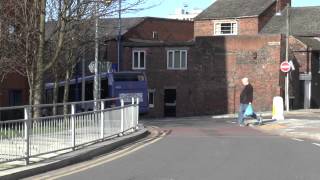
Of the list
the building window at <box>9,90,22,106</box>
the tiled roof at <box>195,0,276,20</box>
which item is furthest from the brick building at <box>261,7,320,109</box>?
the building window at <box>9,90,22,106</box>

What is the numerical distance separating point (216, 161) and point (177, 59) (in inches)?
1538

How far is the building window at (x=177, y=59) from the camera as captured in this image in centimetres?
5216

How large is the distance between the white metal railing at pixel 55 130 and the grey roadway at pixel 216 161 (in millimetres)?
909

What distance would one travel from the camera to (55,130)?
13570mm

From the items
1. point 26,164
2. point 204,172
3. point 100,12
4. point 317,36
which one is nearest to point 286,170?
point 204,172

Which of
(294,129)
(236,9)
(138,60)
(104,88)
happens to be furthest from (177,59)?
(294,129)

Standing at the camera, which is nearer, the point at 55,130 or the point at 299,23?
the point at 55,130

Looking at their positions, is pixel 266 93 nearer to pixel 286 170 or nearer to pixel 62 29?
pixel 62 29

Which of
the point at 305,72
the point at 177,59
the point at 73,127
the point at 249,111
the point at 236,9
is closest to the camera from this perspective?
the point at 73,127

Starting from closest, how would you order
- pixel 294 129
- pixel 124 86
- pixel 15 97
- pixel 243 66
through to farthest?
pixel 294 129
pixel 15 97
pixel 124 86
pixel 243 66

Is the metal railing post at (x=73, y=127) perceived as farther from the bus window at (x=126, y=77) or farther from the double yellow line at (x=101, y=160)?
the bus window at (x=126, y=77)

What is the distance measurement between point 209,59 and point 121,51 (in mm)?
7623

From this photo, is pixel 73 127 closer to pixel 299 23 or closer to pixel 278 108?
pixel 278 108

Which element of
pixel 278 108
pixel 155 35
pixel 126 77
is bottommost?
pixel 278 108
